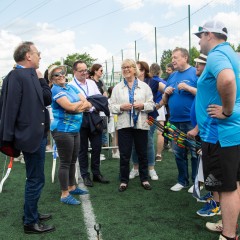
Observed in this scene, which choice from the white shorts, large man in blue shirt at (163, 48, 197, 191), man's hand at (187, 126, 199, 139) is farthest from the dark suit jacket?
the white shorts

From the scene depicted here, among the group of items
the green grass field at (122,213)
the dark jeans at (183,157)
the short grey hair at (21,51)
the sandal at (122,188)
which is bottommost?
the green grass field at (122,213)

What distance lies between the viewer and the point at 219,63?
2590 mm

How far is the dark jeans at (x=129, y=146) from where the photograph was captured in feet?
15.8

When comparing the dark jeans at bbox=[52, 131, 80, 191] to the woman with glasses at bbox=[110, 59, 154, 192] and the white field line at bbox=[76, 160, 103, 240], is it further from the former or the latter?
the woman with glasses at bbox=[110, 59, 154, 192]

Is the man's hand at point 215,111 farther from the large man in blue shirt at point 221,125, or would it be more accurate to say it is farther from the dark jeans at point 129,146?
the dark jeans at point 129,146

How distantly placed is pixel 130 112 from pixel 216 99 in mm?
2010

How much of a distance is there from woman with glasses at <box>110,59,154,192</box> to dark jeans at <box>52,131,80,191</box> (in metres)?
0.80

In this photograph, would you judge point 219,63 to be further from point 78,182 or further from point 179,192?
point 78,182

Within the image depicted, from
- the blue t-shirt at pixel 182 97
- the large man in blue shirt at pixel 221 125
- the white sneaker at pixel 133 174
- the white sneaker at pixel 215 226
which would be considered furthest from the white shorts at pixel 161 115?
the large man in blue shirt at pixel 221 125

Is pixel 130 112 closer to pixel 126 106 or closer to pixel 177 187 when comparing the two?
pixel 126 106

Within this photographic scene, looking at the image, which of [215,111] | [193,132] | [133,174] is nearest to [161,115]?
[133,174]

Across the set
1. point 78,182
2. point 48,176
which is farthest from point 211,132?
point 48,176

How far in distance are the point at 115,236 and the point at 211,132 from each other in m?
1.43

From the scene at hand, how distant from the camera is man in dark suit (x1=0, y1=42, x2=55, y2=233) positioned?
3109 mm
